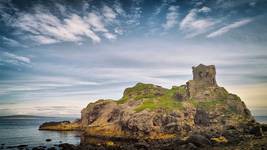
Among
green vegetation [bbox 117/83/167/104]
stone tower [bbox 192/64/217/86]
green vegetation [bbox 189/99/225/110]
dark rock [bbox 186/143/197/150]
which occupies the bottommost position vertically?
dark rock [bbox 186/143/197/150]

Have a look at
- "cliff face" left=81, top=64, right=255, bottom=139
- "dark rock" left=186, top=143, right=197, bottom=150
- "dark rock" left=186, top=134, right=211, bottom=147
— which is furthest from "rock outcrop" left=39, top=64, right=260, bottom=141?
"dark rock" left=186, top=143, right=197, bottom=150

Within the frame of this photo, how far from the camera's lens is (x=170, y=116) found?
115688 mm

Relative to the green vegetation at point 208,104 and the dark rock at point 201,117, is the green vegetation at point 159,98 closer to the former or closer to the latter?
the green vegetation at point 208,104

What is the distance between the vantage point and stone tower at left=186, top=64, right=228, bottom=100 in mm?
155875

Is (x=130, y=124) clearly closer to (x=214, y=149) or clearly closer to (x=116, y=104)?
(x=116, y=104)

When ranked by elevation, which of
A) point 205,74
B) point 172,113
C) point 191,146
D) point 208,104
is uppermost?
point 205,74

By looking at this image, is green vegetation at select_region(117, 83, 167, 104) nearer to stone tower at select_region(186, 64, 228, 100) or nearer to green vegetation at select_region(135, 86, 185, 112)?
green vegetation at select_region(135, 86, 185, 112)

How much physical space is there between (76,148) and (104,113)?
7082 cm

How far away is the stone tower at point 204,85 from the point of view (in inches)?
6137

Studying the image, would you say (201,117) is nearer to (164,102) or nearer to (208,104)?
(208,104)

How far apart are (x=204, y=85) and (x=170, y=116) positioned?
57817 mm

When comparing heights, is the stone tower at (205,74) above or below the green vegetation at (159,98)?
above

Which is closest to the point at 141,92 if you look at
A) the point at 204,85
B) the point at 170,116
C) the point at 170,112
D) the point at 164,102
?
the point at 164,102

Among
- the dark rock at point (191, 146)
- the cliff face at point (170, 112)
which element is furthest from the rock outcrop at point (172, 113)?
the dark rock at point (191, 146)
